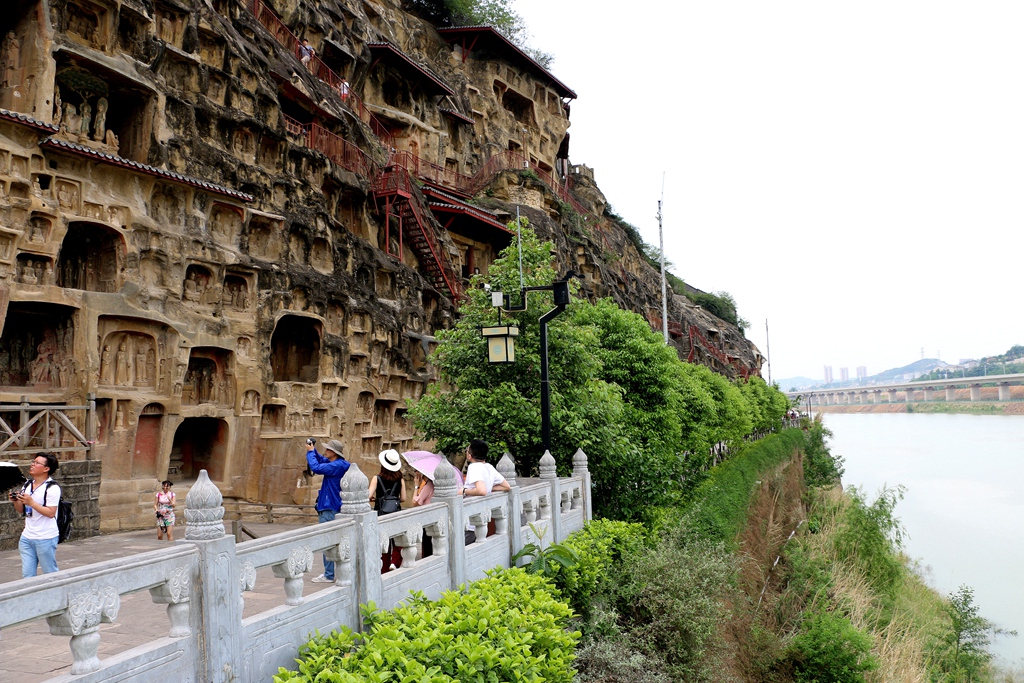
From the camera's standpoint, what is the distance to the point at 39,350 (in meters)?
16.1

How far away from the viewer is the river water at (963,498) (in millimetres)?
32500

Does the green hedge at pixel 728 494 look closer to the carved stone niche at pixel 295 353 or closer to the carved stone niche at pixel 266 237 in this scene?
the carved stone niche at pixel 295 353

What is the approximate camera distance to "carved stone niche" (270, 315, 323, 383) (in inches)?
852

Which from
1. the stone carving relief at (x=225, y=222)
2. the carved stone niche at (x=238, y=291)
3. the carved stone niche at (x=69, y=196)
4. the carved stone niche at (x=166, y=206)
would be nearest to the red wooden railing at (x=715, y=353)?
the carved stone niche at (x=238, y=291)

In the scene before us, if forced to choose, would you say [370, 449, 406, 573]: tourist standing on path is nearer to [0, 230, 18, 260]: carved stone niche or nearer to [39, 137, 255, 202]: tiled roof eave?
[0, 230, 18, 260]: carved stone niche

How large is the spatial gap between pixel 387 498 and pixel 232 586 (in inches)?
139

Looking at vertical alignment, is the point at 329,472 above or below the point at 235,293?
below

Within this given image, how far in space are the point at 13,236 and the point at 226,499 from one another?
8.16 meters

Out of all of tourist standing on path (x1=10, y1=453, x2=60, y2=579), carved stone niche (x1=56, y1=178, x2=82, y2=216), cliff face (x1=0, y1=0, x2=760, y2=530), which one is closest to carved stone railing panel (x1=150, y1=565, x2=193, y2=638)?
tourist standing on path (x1=10, y1=453, x2=60, y2=579)

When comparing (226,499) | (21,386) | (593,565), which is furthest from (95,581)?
(226,499)

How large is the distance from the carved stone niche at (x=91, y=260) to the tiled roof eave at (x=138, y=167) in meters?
1.60

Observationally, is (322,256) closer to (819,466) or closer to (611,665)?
(611,665)

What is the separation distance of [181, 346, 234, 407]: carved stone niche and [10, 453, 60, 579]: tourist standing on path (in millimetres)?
11856

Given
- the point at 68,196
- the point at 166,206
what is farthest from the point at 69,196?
the point at 166,206
